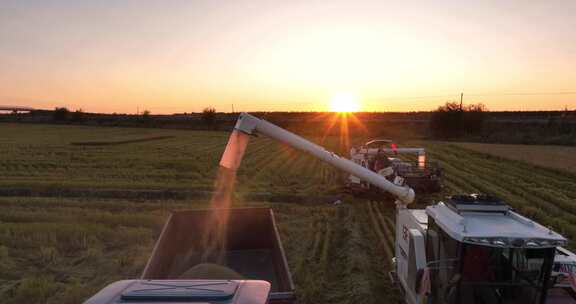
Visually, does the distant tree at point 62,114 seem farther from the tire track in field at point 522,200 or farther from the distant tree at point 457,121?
the tire track in field at point 522,200

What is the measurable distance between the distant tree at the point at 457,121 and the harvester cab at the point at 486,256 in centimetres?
5594

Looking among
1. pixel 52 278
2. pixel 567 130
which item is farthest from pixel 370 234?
pixel 567 130

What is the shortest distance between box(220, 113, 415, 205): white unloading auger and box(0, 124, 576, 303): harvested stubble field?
1796mm

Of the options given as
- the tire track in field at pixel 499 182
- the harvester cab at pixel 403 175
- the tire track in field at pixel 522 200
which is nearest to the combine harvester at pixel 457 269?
the tire track in field at pixel 522 200

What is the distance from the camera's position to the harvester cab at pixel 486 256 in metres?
4.62

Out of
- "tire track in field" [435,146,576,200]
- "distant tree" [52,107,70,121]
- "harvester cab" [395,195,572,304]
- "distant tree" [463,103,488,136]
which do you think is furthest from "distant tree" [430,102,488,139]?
"distant tree" [52,107,70,121]

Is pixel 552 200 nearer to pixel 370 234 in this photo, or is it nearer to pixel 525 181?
pixel 525 181

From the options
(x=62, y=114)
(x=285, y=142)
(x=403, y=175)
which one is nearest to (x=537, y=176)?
(x=403, y=175)

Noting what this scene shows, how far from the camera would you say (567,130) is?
188 ft

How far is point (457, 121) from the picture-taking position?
5772 cm

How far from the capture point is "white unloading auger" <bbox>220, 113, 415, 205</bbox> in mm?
7812

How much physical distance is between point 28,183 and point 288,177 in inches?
453

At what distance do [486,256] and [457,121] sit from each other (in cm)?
5688

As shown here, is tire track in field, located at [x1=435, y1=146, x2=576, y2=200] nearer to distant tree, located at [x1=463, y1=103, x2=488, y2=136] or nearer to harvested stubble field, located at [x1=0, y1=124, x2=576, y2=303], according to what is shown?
harvested stubble field, located at [x1=0, y1=124, x2=576, y2=303]
